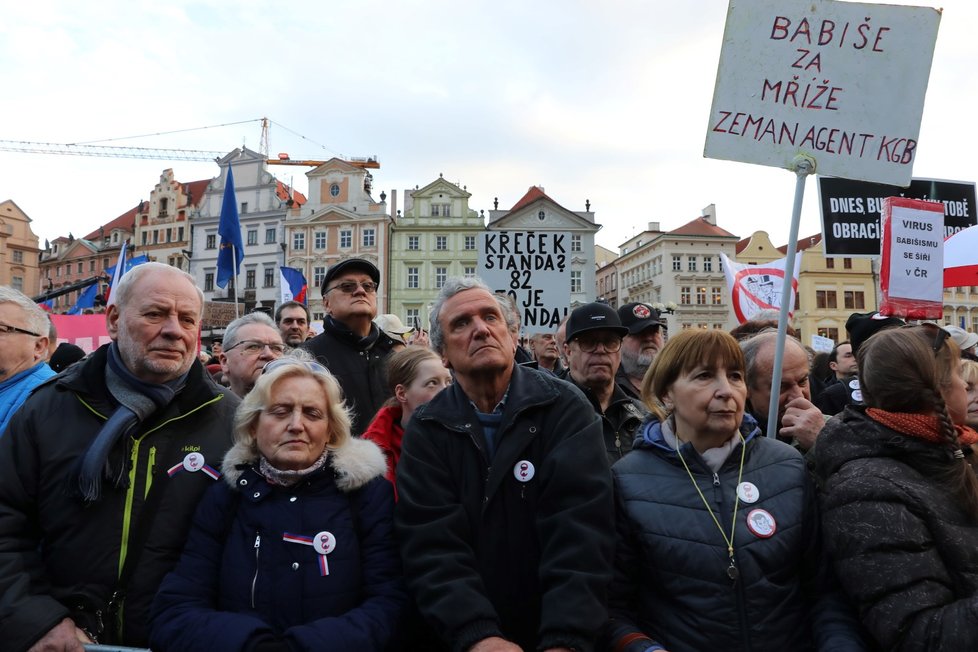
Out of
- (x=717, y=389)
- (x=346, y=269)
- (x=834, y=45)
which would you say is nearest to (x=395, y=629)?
(x=717, y=389)

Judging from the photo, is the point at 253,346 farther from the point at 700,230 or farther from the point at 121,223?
the point at 121,223

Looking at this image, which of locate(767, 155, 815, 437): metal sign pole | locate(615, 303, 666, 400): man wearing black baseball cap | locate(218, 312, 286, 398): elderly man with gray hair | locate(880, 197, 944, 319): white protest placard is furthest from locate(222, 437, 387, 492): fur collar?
locate(880, 197, 944, 319): white protest placard

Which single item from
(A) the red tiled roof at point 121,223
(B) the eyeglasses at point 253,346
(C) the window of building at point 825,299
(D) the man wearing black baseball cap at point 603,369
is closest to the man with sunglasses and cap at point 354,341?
(B) the eyeglasses at point 253,346

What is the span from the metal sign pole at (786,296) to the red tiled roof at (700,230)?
61.2 metres

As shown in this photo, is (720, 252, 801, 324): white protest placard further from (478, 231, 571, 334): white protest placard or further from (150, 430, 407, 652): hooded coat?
(150, 430, 407, 652): hooded coat

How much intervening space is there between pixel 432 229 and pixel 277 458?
52798 mm

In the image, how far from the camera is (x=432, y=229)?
179 ft

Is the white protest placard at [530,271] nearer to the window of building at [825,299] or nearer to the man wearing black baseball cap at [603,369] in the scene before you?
the man wearing black baseball cap at [603,369]

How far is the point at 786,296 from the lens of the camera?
3.33m

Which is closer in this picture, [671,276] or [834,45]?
[834,45]

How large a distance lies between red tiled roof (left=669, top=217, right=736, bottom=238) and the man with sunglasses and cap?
6041cm

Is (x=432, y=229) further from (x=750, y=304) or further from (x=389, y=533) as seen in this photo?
(x=389, y=533)

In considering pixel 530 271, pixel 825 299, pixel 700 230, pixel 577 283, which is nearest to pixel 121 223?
pixel 577 283

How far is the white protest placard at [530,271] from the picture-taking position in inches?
259
